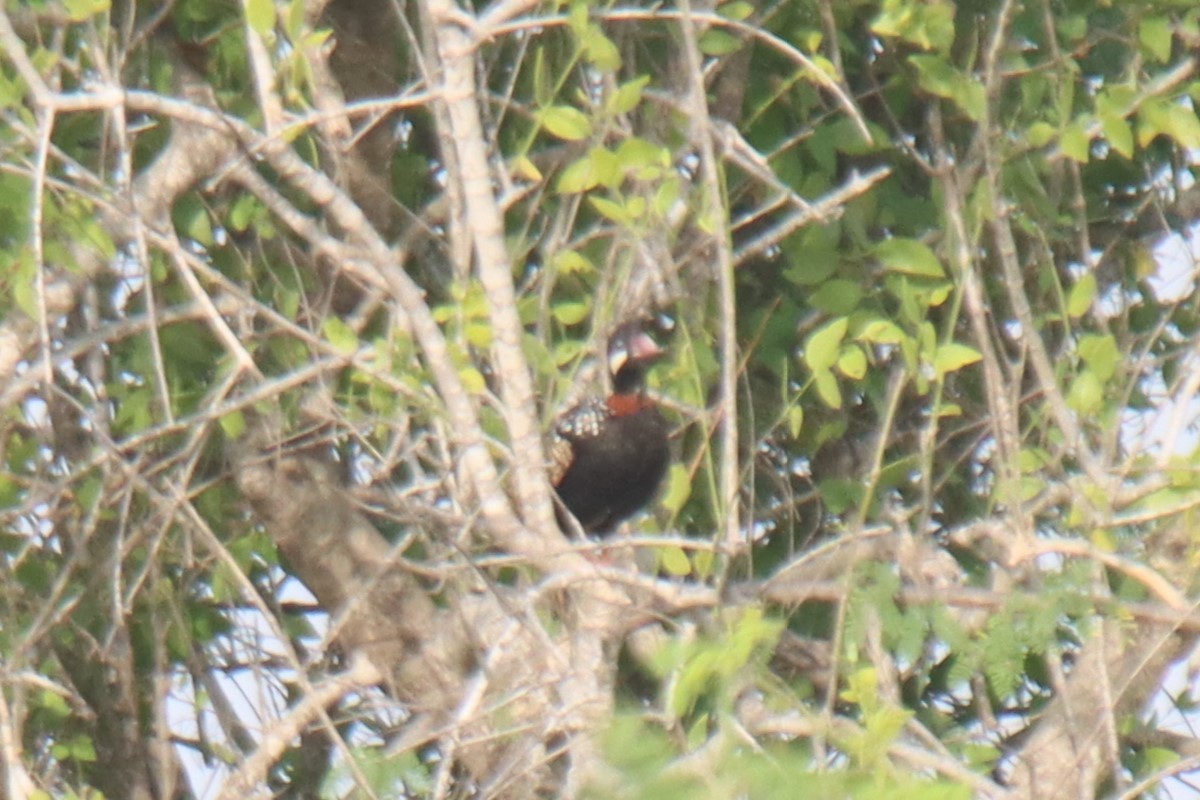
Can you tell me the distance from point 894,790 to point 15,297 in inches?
74.7

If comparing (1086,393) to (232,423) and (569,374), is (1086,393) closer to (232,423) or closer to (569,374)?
(569,374)

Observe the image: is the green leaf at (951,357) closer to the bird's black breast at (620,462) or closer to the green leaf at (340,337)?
the green leaf at (340,337)

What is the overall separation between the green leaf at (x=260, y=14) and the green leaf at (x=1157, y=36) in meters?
1.70

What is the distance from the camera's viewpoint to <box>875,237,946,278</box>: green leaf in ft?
13.3

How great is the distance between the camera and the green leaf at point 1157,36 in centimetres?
409

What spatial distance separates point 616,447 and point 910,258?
1081mm

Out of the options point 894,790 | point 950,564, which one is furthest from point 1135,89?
point 894,790

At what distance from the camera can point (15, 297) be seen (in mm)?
3689

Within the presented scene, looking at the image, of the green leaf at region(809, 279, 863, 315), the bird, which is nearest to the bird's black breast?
the bird

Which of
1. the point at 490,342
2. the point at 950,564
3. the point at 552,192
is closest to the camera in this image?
the point at 490,342

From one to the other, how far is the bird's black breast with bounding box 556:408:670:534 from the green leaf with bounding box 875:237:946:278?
981 millimetres

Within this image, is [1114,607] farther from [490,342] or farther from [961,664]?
[490,342]

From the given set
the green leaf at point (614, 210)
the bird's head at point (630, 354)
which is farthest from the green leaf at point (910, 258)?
the green leaf at point (614, 210)

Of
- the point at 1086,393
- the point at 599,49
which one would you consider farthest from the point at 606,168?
the point at 1086,393
